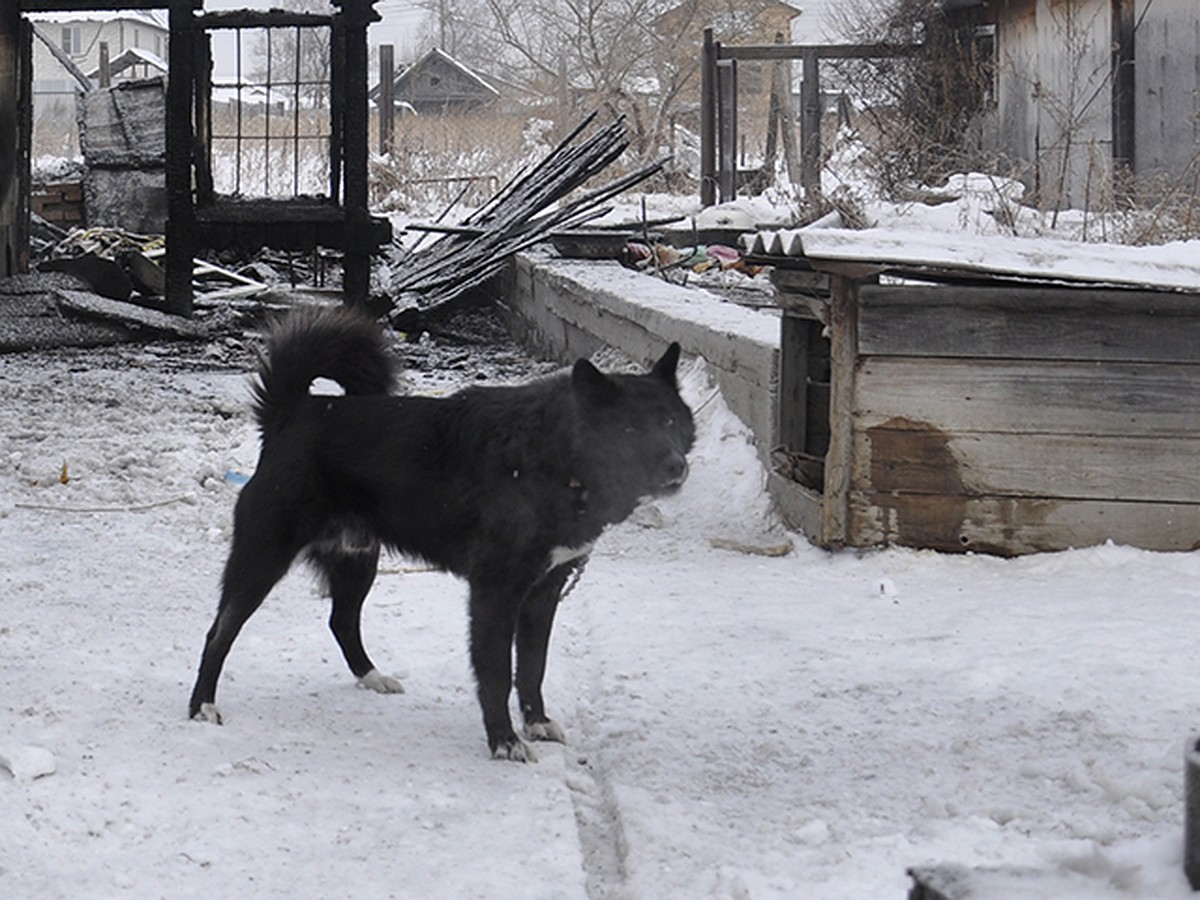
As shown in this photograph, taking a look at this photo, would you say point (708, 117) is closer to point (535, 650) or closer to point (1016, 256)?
point (1016, 256)

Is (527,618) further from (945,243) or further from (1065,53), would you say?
(1065,53)

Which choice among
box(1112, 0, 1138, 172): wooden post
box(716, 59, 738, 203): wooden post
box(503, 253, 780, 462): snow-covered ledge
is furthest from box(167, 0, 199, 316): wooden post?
box(1112, 0, 1138, 172): wooden post

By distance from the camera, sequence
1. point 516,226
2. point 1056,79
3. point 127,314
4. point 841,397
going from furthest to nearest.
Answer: point 1056,79 → point 516,226 → point 127,314 → point 841,397

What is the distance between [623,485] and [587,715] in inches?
36.4

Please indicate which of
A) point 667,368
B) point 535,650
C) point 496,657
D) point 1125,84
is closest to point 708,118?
point 1125,84

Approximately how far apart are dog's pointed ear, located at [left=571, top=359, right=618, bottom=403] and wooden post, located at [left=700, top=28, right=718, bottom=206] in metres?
16.0

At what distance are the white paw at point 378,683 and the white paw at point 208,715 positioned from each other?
1.79 ft

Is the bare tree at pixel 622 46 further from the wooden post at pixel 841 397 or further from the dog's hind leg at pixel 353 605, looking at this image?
the dog's hind leg at pixel 353 605

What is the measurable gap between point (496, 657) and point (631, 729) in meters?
0.52

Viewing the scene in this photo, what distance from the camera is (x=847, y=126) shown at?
22625mm

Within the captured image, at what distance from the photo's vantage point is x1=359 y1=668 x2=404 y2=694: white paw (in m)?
4.84

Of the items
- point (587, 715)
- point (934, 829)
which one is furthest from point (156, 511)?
point (934, 829)

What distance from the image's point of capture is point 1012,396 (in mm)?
6145

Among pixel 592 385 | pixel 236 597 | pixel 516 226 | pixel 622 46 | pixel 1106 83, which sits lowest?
pixel 236 597
